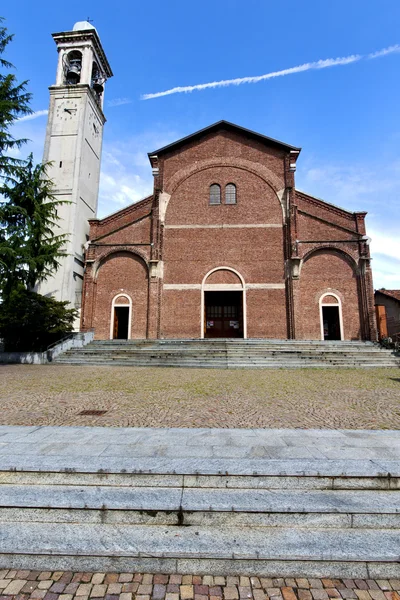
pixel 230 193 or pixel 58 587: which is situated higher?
pixel 230 193

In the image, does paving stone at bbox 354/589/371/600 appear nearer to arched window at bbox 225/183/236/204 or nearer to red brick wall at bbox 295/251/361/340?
red brick wall at bbox 295/251/361/340

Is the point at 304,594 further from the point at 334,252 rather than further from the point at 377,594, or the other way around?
the point at 334,252

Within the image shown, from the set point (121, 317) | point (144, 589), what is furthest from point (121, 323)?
point (144, 589)

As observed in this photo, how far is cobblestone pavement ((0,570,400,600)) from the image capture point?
2350 mm

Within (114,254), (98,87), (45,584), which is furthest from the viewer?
(98,87)

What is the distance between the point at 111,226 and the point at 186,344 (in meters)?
11.5

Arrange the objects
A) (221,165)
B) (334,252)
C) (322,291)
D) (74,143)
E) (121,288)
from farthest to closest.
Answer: (74,143)
(221,165)
(121,288)
(334,252)
(322,291)

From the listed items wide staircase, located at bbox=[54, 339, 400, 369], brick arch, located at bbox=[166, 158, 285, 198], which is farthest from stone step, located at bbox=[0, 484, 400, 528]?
brick arch, located at bbox=[166, 158, 285, 198]

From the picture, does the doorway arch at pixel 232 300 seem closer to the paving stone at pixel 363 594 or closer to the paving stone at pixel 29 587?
the paving stone at pixel 363 594

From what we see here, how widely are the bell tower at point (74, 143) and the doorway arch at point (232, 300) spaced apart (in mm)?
9380

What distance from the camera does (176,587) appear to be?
7.98 feet

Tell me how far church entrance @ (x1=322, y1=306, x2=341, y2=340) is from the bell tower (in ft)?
57.7

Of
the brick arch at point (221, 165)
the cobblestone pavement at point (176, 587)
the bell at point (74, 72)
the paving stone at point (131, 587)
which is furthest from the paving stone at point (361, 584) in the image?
the bell at point (74, 72)

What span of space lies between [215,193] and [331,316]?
12024 millimetres
